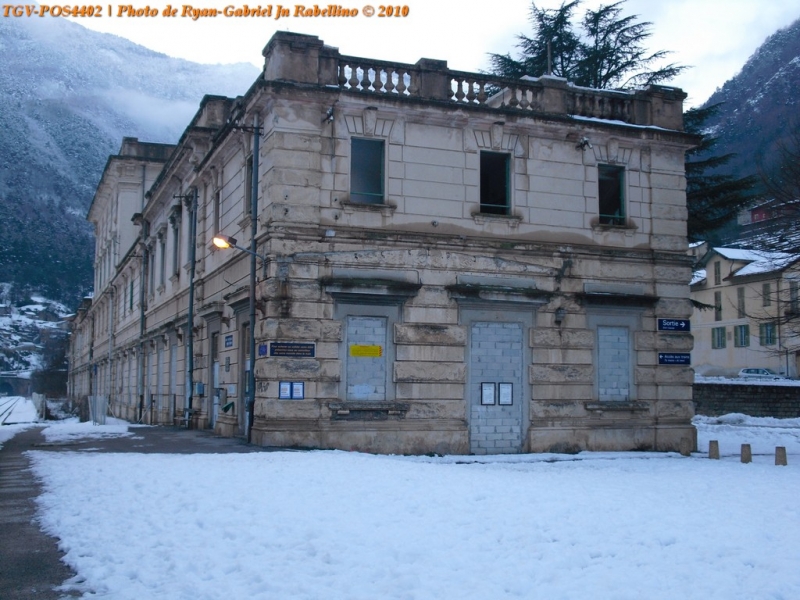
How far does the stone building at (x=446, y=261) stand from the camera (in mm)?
18891

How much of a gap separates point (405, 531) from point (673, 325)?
47.3ft

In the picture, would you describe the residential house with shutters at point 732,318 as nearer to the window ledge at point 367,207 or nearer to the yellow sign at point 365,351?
the window ledge at point 367,207

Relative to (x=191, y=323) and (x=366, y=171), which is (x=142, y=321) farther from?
Result: (x=366, y=171)

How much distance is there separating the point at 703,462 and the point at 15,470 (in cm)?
1405

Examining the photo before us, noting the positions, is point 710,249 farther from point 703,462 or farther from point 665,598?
point 665,598

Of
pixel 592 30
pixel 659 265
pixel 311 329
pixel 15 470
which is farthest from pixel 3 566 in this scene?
pixel 592 30

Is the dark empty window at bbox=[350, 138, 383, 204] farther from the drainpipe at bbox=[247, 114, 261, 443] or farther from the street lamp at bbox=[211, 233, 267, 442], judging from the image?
the street lamp at bbox=[211, 233, 267, 442]

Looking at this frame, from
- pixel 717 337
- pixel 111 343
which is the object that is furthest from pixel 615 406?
pixel 717 337

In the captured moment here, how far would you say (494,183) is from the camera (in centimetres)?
2112

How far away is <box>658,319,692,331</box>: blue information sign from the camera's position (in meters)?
22.1

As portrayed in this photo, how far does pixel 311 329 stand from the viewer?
18.8m

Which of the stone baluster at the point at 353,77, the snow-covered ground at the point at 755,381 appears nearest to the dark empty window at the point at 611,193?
the stone baluster at the point at 353,77

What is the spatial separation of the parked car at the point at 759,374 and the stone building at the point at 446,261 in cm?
3659

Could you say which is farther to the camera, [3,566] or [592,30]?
[592,30]
